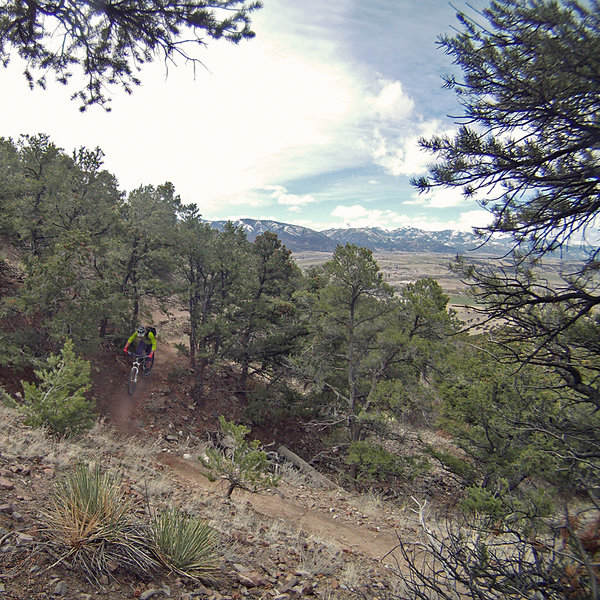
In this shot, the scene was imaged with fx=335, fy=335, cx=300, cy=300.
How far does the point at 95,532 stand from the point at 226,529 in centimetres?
243

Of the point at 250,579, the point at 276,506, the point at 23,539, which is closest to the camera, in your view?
the point at 23,539

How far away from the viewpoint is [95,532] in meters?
3.24

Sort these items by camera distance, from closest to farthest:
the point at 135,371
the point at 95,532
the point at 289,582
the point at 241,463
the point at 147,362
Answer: the point at 95,532, the point at 289,582, the point at 241,463, the point at 135,371, the point at 147,362

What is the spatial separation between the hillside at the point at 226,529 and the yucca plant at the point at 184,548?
130 millimetres

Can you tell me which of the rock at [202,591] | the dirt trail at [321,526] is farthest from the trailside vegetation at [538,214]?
the dirt trail at [321,526]

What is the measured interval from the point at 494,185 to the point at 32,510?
610 cm

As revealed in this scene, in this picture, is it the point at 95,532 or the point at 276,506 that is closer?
the point at 95,532

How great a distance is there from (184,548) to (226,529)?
1.74 m

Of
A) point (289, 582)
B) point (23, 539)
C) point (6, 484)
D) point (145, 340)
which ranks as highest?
point (23, 539)

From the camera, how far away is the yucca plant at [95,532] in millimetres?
3074

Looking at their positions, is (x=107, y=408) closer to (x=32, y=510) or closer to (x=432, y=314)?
(x=32, y=510)

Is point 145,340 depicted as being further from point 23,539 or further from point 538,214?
point 538,214

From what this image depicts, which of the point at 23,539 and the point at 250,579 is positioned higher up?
the point at 23,539

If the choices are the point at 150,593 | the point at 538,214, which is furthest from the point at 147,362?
the point at 538,214
